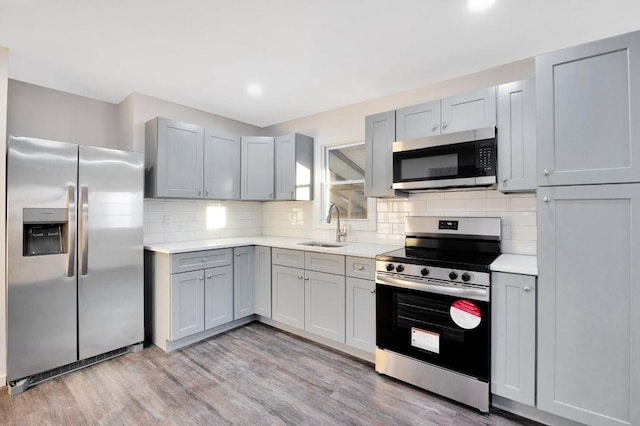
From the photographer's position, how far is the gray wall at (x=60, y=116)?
9.39 feet

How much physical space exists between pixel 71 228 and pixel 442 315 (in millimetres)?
2895

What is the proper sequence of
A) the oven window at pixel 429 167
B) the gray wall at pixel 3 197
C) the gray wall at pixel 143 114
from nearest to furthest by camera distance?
the gray wall at pixel 3 197, the oven window at pixel 429 167, the gray wall at pixel 143 114

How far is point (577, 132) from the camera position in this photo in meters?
1.80

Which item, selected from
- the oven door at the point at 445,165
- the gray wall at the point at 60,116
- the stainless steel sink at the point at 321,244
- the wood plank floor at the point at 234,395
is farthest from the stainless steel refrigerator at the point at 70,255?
the oven door at the point at 445,165

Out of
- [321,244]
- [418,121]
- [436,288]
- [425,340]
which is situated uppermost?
[418,121]

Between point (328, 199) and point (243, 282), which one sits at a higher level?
point (328, 199)

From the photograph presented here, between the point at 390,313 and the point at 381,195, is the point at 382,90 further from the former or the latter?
the point at 390,313

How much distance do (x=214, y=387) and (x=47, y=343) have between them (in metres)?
1.33

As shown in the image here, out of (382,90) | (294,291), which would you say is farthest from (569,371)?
(382,90)

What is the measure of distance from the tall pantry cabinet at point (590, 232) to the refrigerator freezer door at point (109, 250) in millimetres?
3166

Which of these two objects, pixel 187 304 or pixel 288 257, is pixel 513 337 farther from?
pixel 187 304

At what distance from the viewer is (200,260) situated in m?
3.07

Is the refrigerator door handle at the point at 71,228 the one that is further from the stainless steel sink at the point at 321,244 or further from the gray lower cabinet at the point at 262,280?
the stainless steel sink at the point at 321,244

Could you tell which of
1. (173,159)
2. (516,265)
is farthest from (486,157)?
(173,159)
